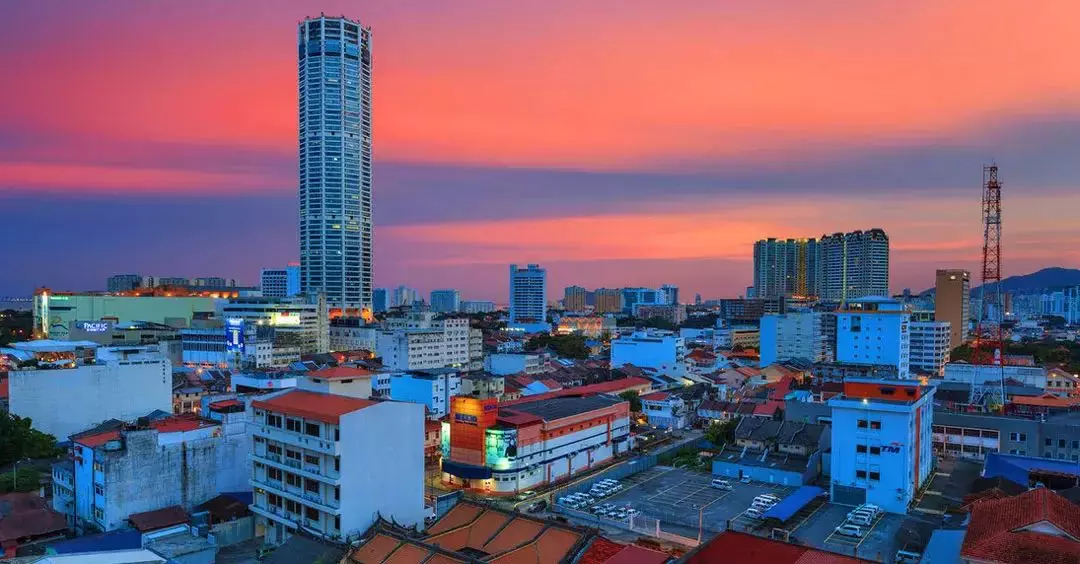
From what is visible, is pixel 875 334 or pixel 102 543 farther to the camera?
pixel 875 334

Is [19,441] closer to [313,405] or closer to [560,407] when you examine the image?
[313,405]

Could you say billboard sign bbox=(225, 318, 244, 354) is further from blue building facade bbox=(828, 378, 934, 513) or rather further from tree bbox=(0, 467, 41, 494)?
blue building facade bbox=(828, 378, 934, 513)

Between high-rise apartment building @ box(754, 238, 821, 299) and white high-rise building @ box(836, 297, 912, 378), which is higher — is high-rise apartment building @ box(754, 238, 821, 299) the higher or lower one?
the higher one

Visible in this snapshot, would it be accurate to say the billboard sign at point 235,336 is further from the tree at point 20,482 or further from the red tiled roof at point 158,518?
the red tiled roof at point 158,518

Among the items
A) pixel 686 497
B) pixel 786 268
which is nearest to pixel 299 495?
pixel 686 497

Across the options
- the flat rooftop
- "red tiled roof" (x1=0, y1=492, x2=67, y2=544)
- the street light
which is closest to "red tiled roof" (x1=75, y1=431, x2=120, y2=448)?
"red tiled roof" (x1=0, y1=492, x2=67, y2=544)

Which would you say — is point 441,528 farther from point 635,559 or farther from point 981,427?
point 981,427
